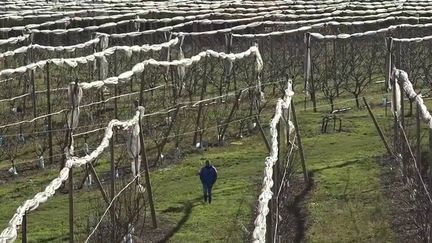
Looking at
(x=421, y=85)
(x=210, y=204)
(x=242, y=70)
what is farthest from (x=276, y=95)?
(x=210, y=204)

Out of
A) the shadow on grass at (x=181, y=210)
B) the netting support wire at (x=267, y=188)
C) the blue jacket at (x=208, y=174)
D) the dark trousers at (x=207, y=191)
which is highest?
the netting support wire at (x=267, y=188)

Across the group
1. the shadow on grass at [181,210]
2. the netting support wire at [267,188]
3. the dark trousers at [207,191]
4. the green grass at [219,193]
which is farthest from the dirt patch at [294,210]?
the shadow on grass at [181,210]

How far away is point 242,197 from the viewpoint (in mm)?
13086

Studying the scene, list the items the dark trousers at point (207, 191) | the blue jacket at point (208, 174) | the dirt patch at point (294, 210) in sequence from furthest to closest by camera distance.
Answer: the dark trousers at point (207, 191) → the blue jacket at point (208, 174) → the dirt patch at point (294, 210)

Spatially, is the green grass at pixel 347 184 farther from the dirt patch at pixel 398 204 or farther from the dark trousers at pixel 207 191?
the dark trousers at pixel 207 191

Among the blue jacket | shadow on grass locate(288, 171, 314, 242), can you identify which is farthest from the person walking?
shadow on grass locate(288, 171, 314, 242)

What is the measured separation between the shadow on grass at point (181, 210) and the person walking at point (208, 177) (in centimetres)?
23

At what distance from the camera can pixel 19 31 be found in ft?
84.0

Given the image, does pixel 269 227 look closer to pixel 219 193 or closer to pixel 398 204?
pixel 398 204

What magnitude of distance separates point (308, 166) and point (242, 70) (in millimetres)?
7367

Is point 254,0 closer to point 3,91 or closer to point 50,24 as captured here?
point 50,24

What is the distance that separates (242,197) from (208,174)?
Answer: 104 cm

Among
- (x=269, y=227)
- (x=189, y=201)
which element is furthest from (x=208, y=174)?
(x=269, y=227)

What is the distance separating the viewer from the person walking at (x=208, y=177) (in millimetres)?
12289
